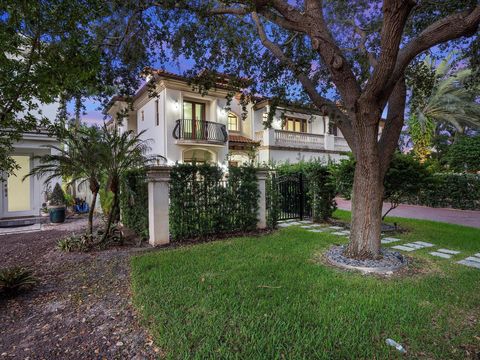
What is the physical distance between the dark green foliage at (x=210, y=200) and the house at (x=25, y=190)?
653 cm

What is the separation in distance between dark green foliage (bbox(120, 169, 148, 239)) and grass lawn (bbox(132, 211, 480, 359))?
157cm

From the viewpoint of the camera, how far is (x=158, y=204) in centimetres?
633

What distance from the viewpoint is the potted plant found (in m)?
9.82

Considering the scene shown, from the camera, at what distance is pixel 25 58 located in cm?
333

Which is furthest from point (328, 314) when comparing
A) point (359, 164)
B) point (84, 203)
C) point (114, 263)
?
point (84, 203)

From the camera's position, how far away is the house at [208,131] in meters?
14.0

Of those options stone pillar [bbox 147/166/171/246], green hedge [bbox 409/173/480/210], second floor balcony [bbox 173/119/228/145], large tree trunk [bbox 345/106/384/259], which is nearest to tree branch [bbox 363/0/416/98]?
large tree trunk [bbox 345/106/384/259]

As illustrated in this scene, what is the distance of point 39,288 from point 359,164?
18.7 feet

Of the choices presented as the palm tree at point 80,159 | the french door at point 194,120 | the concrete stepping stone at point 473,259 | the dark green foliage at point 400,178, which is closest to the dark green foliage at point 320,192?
the dark green foliage at point 400,178

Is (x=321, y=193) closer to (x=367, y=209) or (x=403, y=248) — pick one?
(x=403, y=248)

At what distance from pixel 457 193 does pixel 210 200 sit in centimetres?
1230

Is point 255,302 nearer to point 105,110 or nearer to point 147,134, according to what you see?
point 105,110

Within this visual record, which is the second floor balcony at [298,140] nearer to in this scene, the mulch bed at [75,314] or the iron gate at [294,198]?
the iron gate at [294,198]

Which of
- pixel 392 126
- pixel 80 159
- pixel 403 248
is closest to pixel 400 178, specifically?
pixel 403 248
